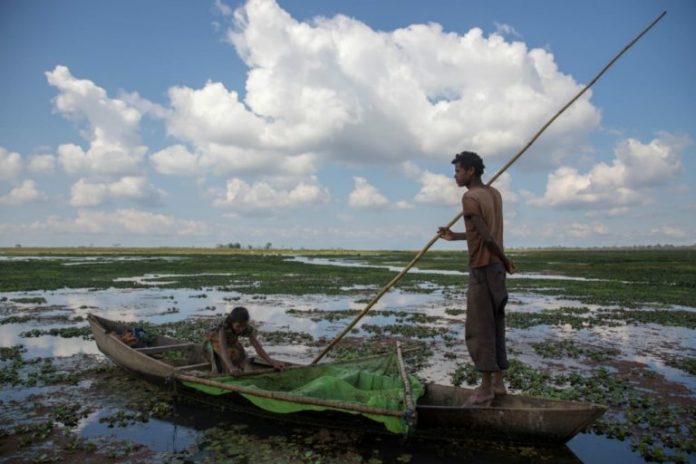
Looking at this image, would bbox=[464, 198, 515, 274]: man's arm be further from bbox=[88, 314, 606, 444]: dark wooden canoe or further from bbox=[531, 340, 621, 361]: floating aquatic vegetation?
bbox=[531, 340, 621, 361]: floating aquatic vegetation

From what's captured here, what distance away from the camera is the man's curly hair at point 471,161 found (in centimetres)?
671

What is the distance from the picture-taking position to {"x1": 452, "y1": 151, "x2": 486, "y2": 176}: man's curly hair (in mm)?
6711

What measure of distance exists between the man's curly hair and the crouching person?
14.0 ft

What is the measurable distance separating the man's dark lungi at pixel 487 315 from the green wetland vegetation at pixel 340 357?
120 cm

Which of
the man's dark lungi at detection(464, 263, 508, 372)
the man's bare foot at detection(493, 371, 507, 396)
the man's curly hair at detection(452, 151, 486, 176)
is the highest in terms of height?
the man's curly hair at detection(452, 151, 486, 176)

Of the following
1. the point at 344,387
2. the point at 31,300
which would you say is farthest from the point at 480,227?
the point at 31,300

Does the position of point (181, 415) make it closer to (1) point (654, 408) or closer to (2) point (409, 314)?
(1) point (654, 408)

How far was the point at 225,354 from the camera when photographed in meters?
8.40

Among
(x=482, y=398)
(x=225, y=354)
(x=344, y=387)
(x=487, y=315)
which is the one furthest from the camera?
(x=225, y=354)

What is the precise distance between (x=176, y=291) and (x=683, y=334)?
24584 millimetres

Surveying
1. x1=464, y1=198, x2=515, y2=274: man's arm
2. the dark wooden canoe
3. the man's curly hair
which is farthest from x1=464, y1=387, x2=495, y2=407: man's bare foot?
the man's curly hair

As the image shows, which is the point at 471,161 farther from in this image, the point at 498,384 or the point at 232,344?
the point at 232,344

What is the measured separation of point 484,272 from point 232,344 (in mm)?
4814

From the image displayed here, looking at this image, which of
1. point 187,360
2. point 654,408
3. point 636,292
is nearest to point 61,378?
point 187,360
